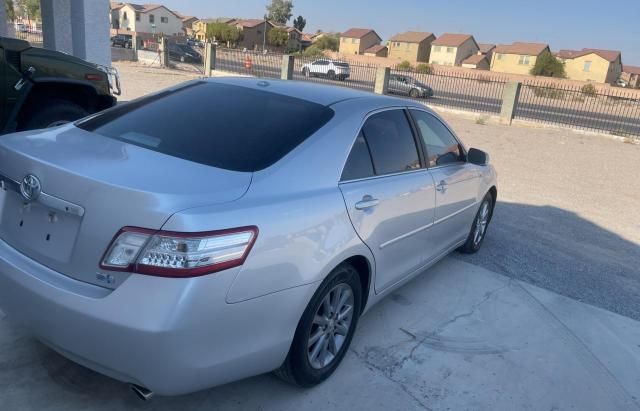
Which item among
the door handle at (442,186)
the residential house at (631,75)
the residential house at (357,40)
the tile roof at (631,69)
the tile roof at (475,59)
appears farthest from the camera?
the residential house at (357,40)

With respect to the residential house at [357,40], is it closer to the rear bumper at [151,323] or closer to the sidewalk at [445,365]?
the sidewalk at [445,365]

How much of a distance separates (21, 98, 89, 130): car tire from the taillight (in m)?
3.98

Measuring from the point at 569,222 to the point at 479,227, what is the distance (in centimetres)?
254

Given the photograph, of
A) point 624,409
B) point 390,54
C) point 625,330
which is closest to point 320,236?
point 624,409

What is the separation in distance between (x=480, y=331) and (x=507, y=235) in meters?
2.64

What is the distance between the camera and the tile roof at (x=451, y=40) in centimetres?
8844

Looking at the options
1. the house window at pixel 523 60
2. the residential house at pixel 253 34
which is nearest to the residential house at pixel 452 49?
the house window at pixel 523 60

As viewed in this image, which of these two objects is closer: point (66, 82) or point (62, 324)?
point (62, 324)

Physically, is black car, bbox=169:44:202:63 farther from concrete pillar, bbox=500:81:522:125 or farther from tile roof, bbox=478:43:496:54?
tile roof, bbox=478:43:496:54

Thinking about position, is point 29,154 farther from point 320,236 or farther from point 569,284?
point 569,284

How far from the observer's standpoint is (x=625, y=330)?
13.3 feet

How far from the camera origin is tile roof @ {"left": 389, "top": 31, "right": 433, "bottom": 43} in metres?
90.4

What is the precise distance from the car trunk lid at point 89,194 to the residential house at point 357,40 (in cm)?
9588

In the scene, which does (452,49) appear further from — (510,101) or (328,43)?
(510,101)
